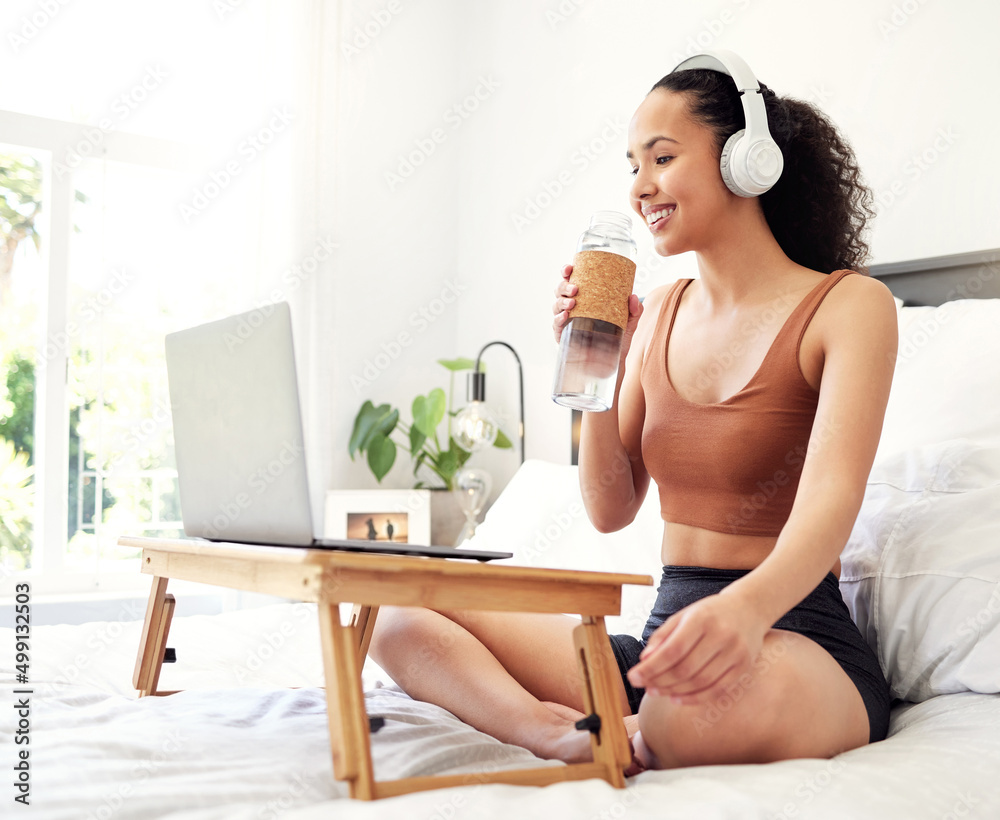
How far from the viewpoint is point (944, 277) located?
5.50 feet

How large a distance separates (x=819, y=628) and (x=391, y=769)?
53cm

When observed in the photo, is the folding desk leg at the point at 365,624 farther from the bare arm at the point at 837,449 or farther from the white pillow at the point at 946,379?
the white pillow at the point at 946,379

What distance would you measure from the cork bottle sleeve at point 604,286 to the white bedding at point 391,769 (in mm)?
491

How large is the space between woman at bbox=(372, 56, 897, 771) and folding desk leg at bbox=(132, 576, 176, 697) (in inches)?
12.3

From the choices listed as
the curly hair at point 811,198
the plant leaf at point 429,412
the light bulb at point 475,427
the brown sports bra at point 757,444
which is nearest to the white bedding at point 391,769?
the brown sports bra at point 757,444

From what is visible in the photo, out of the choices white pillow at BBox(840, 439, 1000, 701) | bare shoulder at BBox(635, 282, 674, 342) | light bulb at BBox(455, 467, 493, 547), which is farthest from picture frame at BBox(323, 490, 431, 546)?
white pillow at BBox(840, 439, 1000, 701)

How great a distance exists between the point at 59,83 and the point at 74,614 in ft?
5.44

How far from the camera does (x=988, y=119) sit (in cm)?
163

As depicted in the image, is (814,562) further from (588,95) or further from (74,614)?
(74,614)

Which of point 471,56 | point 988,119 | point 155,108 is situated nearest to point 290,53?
point 155,108

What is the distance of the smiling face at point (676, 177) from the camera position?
3.94 feet

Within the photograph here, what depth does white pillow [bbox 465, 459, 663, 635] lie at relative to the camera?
1.55 meters

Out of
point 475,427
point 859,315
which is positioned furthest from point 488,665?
point 475,427

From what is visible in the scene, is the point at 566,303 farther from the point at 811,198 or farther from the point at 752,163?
the point at 811,198
